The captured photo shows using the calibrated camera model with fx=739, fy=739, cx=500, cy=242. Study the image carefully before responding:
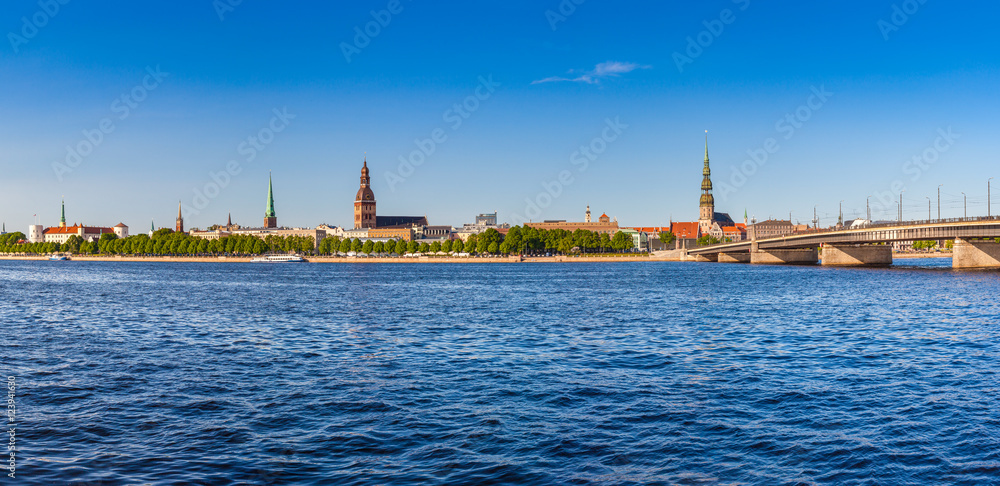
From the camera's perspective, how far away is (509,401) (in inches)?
651

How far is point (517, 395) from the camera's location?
56.4 feet

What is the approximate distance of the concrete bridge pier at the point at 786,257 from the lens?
129875mm

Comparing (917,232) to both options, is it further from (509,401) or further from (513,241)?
(513,241)

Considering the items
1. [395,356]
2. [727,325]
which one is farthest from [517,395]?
[727,325]

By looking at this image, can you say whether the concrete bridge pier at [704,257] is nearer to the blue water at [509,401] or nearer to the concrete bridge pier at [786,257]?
the concrete bridge pier at [786,257]

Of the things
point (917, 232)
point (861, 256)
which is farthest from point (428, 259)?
point (917, 232)

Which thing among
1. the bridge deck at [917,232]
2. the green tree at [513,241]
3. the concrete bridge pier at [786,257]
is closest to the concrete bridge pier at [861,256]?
the bridge deck at [917,232]

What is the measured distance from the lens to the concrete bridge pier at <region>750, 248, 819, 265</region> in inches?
5113

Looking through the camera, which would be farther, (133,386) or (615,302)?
(615,302)

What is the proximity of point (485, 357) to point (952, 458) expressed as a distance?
13325 millimetres

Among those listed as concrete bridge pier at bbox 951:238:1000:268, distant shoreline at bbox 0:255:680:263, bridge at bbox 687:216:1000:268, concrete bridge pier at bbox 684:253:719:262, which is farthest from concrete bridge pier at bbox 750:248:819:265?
distant shoreline at bbox 0:255:680:263

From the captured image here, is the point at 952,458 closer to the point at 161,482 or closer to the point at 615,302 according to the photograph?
the point at 161,482

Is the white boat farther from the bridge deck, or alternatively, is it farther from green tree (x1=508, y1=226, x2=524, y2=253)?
the bridge deck

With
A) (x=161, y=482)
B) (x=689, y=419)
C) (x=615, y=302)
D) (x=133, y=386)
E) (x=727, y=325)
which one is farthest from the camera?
(x=615, y=302)
